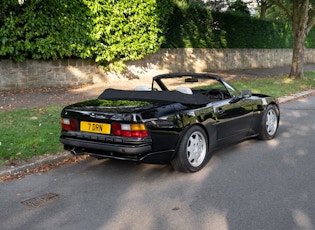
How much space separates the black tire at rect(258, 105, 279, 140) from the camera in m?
6.54

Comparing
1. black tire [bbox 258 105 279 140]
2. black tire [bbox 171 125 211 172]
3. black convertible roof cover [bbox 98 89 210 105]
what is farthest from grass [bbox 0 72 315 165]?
black tire [bbox 258 105 279 140]

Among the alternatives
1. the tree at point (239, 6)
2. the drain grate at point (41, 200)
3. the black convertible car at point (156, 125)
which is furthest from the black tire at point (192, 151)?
the tree at point (239, 6)

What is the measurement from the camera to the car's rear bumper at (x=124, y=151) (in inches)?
176

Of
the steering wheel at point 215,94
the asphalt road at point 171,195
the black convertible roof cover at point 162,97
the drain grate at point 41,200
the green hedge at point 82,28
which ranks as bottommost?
the drain grate at point 41,200

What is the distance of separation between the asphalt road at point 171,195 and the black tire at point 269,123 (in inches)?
25.0

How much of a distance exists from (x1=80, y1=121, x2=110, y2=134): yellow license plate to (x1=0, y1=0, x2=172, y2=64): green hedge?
290 inches

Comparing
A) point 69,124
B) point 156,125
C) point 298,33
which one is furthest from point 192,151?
point 298,33

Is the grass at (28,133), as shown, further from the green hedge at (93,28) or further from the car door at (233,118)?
the green hedge at (93,28)

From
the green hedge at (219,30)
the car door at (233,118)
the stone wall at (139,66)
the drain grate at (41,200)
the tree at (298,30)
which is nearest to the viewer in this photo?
the drain grate at (41,200)

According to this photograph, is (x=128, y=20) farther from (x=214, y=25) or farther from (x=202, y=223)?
(x=202, y=223)

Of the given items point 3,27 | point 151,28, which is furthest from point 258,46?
point 3,27

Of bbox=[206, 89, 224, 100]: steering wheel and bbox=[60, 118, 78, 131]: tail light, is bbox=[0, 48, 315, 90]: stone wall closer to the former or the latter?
bbox=[60, 118, 78, 131]: tail light

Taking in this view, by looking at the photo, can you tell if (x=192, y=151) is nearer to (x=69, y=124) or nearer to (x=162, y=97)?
(x=162, y=97)

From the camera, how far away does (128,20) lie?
47.5ft
